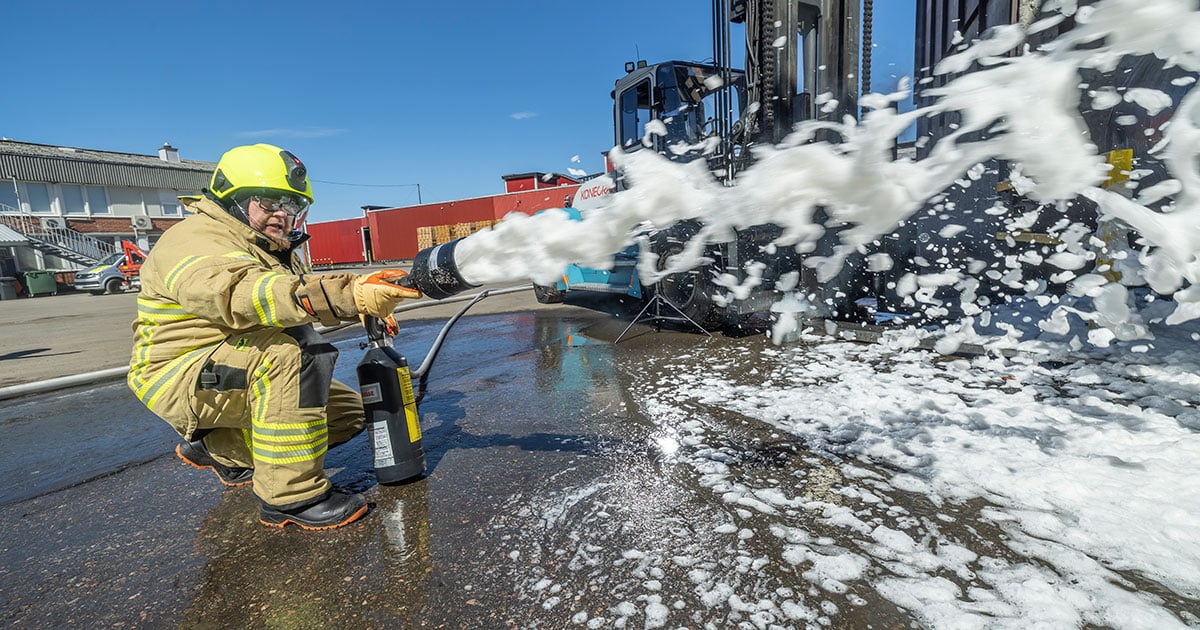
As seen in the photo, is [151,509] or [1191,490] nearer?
[1191,490]

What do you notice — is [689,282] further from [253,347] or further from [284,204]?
[253,347]

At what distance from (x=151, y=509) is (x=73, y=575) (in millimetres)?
557

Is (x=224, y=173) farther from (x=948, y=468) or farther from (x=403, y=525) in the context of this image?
(x=948, y=468)

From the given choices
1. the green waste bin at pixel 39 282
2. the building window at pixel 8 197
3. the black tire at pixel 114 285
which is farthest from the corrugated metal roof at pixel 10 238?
the black tire at pixel 114 285

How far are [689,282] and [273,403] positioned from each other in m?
4.24

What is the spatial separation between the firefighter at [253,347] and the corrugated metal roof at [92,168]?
103ft

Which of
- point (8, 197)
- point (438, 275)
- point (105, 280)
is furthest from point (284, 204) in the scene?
point (8, 197)

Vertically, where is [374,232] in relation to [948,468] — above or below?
above

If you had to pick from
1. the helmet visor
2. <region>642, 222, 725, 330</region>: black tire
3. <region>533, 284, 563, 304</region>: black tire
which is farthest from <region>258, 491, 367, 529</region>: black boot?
<region>533, 284, 563, 304</region>: black tire

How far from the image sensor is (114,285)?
2077 centimetres

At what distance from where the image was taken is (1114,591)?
1667mm

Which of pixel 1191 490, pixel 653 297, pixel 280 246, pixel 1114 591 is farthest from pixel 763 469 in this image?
pixel 653 297

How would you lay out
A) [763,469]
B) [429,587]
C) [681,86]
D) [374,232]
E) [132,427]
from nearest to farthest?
[429,587], [763,469], [132,427], [681,86], [374,232]

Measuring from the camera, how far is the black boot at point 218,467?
9.39 feet
